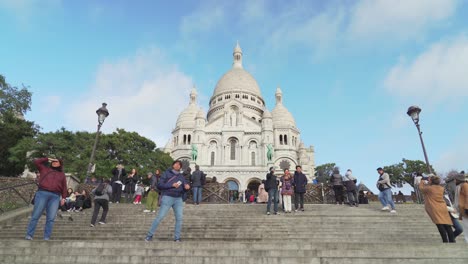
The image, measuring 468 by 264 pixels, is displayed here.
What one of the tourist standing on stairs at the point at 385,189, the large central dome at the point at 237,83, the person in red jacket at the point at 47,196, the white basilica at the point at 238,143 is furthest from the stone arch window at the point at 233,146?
the person in red jacket at the point at 47,196

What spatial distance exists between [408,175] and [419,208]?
44.3 meters

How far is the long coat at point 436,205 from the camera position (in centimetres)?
617

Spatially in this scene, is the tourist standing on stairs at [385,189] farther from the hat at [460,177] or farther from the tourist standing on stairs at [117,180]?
the tourist standing on stairs at [117,180]

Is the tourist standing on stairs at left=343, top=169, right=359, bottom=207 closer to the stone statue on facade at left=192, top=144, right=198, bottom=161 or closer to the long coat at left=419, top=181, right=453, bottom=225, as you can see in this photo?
Answer: the long coat at left=419, top=181, right=453, bottom=225

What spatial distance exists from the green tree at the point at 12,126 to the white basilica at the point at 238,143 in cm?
1871

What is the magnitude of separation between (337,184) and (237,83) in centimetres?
4790

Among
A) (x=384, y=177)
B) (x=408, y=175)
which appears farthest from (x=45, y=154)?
(x=408, y=175)

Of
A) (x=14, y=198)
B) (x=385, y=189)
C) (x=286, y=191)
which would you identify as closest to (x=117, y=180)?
(x=14, y=198)

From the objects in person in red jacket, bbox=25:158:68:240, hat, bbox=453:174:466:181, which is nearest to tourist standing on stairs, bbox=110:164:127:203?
person in red jacket, bbox=25:158:68:240

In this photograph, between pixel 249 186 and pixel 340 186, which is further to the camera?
pixel 249 186

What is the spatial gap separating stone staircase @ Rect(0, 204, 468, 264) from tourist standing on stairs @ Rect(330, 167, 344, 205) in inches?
46.5

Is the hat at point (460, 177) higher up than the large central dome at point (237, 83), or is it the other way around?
the large central dome at point (237, 83)

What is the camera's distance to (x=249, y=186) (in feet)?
132

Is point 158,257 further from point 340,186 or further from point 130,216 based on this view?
point 340,186
